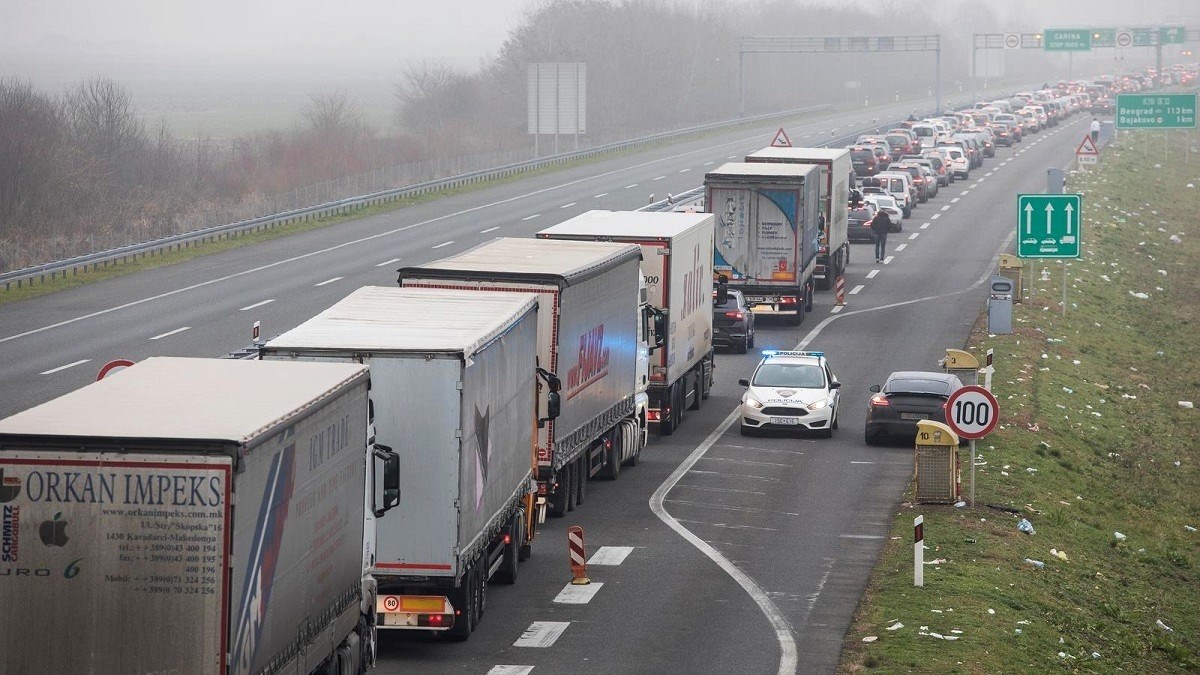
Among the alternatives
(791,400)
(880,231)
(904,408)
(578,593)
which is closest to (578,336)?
(578,593)

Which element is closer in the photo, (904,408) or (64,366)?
(904,408)

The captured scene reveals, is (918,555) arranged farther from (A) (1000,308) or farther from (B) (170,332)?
(B) (170,332)

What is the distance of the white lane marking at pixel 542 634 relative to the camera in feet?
57.4

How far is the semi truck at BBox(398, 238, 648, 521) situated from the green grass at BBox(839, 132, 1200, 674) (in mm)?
4450

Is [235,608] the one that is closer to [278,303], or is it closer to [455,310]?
[455,310]

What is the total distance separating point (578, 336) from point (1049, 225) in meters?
18.2

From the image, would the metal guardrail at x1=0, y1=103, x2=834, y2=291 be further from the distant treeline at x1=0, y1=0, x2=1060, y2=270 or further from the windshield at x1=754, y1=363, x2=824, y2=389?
the windshield at x1=754, y1=363, x2=824, y2=389

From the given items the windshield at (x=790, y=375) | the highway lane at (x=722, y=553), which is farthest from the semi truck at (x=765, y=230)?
the windshield at (x=790, y=375)

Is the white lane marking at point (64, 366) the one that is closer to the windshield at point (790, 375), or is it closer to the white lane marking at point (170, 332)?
the white lane marking at point (170, 332)

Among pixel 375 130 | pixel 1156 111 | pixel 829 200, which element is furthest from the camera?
pixel 375 130

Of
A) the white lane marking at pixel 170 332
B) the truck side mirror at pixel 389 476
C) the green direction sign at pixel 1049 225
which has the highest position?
the green direction sign at pixel 1049 225

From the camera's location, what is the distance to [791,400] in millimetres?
30141

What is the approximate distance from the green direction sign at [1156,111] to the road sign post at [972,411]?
6332 centimetres

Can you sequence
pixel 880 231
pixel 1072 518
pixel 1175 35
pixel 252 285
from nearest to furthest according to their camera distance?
pixel 1072 518 < pixel 252 285 < pixel 880 231 < pixel 1175 35
